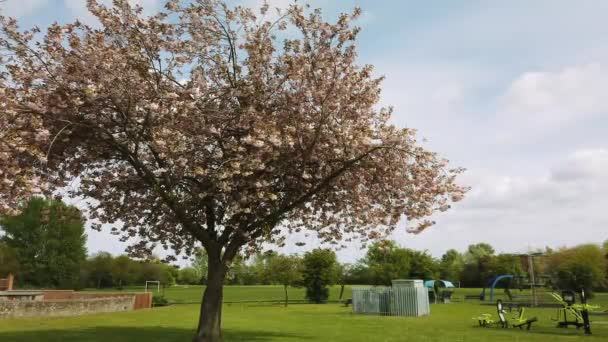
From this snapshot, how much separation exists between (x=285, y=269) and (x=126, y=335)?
29.0m

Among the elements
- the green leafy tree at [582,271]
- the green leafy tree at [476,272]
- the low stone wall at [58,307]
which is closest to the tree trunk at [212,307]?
the low stone wall at [58,307]

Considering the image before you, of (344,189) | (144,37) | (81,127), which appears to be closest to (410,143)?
(344,189)

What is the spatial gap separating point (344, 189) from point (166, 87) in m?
7.23

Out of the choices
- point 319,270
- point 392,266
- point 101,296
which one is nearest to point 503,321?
point 319,270

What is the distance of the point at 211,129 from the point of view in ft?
44.7

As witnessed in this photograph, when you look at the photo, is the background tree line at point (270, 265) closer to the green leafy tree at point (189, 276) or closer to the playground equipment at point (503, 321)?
the playground equipment at point (503, 321)

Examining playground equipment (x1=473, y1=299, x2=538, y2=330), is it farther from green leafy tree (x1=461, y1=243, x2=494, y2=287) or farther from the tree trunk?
green leafy tree (x1=461, y1=243, x2=494, y2=287)

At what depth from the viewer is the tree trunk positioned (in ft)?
49.5

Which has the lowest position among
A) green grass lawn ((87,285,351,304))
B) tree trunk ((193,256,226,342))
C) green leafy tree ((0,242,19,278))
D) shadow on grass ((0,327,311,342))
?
green grass lawn ((87,285,351,304))

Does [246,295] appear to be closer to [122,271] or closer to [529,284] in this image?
[122,271]

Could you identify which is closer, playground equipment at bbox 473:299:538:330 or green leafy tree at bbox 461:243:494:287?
playground equipment at bbox 473:299:538:330

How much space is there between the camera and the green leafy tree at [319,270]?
50.5 meters

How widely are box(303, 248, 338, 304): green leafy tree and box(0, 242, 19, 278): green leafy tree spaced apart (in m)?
45.5

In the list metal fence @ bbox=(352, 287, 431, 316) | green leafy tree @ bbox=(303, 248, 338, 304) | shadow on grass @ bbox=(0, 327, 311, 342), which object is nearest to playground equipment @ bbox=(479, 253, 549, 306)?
metal fence @ bbox=(352, 287, 431, 316)
